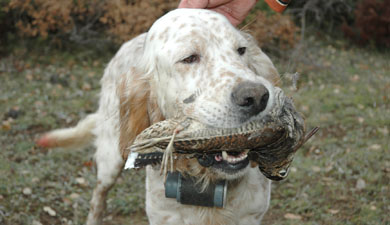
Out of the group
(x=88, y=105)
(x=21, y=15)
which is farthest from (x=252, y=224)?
(x=21, y=15)

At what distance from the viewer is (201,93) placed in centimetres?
211

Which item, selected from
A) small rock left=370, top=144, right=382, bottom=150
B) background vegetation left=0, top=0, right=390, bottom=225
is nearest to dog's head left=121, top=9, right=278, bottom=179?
background vegetation left=0, top=0, right=390, bottom=225

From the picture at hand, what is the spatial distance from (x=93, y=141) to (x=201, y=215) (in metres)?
1.71

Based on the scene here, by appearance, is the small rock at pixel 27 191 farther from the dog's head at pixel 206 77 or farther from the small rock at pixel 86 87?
the small rock at pixel 86 87

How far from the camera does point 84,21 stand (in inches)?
340

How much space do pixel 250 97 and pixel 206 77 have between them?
0.34 meters

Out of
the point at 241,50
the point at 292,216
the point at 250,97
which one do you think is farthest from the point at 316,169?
the point at 250,97

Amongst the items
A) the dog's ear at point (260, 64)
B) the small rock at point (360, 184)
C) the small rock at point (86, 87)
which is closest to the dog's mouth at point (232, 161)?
the dog's ear at point (260, 64)

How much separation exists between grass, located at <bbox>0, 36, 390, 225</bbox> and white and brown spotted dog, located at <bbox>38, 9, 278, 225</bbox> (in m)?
0.58

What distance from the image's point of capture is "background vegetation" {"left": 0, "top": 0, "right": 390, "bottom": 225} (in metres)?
3.91

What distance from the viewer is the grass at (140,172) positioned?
12.6 ft

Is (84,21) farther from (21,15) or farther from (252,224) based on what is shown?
(252,224)

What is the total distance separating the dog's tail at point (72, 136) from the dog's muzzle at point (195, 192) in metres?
1.59

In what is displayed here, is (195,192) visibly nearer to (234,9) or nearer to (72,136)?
(234,9)
